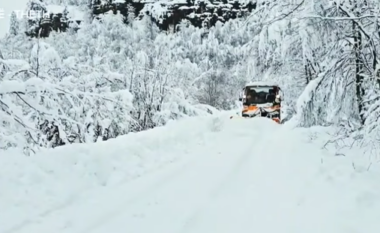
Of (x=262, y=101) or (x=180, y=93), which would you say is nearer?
(x=180, y=93)

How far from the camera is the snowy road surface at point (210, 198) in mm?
4660

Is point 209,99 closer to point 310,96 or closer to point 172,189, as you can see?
point 310,96

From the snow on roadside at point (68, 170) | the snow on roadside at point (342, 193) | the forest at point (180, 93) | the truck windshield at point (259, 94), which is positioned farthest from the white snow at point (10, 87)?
the truck windshield at point (259, 94)

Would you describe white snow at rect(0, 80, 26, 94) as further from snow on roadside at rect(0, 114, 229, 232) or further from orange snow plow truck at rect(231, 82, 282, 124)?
orange snow plow truck at rect(231, 82, 282, 124)

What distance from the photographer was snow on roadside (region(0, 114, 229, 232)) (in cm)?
539

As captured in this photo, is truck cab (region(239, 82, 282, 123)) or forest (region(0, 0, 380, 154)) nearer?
forest (region(0, 0, 380, 154))

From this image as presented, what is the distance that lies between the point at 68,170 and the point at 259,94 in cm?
1438

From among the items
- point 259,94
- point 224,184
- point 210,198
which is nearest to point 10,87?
point 210,198

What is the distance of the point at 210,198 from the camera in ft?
19.2

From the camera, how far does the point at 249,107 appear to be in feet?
64.6

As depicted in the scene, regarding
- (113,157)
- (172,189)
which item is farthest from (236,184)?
(113,157)

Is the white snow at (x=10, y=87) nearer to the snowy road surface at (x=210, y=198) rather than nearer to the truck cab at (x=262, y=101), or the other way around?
the snowy road surface at (x=210, y=198)

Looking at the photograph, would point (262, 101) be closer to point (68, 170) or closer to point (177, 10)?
point (68, 170)

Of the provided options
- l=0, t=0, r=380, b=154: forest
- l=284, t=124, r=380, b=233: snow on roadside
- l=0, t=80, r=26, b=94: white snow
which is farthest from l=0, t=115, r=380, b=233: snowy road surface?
l=0, t=80, r=26, b=94: white snow
